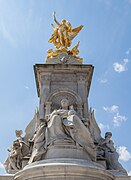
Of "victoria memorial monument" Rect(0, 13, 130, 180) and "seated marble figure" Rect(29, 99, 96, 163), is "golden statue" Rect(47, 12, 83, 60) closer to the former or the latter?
"victoria memorial monument" Rect(0, 13, 130, 180)

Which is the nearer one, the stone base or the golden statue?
the stone base

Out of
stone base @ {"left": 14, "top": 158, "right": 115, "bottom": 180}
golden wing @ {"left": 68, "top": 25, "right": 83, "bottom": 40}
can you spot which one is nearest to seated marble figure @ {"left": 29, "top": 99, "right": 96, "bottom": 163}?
stone base @ {"left": 14, "top": 158, "right": 115, "bottom": 180}

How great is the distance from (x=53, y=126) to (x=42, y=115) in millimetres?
2644

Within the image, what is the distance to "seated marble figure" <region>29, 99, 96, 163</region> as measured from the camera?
10539mm

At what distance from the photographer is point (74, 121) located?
35.8ft

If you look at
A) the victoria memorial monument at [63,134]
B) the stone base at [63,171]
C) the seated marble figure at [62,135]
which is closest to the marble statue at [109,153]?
the victoria memorial monument at [63,134]

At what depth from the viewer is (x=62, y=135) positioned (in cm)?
1076

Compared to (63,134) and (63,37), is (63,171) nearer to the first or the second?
(63,134)

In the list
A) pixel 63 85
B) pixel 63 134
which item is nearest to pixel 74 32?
pixel 63 85

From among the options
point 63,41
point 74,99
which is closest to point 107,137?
point 74,99

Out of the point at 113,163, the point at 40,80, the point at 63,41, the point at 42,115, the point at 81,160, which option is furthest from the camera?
the point at 63,41

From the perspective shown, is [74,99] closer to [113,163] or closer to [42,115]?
[42,115]

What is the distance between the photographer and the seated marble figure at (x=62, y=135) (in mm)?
10539

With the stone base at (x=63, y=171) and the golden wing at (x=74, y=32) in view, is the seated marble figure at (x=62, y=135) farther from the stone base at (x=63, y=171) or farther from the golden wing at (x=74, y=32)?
the golden wing at (x=74, y=32)
